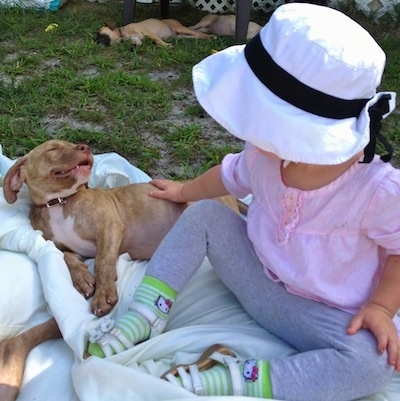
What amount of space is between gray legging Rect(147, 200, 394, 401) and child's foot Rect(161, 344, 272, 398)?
0.04 metres

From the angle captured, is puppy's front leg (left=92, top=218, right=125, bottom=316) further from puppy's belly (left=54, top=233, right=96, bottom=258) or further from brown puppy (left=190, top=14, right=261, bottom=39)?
brown puppy (left=190, top=14, right=261, bottom=39)

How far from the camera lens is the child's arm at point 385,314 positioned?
192 cm

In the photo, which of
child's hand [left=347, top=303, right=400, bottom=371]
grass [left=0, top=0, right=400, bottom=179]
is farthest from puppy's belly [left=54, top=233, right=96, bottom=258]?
child's hand [left=347, top=303, right=400, bottom=371]

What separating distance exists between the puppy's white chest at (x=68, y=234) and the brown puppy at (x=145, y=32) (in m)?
3.32

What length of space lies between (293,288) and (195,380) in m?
0.46

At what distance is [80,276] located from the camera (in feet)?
8.37

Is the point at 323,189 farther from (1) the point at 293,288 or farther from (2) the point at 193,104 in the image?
(2) the point at 193,104

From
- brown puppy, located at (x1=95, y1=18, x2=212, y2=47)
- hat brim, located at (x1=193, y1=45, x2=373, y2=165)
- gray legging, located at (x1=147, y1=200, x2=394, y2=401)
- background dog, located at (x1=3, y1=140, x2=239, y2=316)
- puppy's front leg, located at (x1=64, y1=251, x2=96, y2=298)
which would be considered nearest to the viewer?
hat brim, located at (x1=193, y1=45, x2=373, y2=165)

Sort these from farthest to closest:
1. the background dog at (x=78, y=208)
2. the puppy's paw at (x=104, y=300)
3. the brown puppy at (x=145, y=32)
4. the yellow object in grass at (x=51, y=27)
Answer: the yellow object in grass at (x=51, y=27)
the brown puppy at (x=145, y=32)
the background dog at (x=78, y=208)
the puppy's paw at (x=104, y=300)

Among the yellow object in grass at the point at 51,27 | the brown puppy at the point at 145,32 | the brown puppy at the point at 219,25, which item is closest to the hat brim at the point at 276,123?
the brown puppy at the point at 145,32

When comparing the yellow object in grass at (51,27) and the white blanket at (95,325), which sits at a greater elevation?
the white blanket at (95,325)

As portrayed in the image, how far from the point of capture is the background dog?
277 cm

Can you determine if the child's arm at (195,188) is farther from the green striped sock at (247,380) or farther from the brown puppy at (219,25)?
the brown puppy at (219,25)

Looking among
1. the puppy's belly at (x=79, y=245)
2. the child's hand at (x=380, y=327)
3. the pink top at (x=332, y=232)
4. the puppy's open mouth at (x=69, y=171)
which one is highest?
the pink top at (x=332, y=232)
